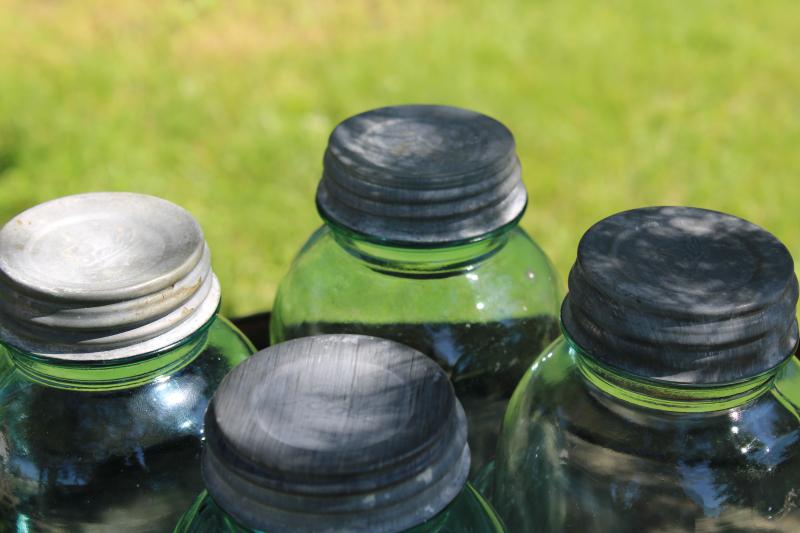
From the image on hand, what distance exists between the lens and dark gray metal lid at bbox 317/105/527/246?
1.22 meters

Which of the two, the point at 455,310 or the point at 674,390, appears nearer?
the point at 674,390

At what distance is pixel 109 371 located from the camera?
1.11 m

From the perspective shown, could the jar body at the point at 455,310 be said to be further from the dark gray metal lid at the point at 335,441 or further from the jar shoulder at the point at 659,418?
the dark gray metal lid at the point at 335,441

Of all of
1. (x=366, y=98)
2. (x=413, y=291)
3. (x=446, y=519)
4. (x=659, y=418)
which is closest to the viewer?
(x=446, y=519)

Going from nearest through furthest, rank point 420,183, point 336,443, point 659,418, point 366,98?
point 336,443 → point 659,418 → point 420,183 → point 366,98

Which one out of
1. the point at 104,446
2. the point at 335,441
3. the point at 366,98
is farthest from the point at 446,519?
the point at 366,98

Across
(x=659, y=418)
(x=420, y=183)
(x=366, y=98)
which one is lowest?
(x=366, y=98)

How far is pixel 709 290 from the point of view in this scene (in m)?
0.99

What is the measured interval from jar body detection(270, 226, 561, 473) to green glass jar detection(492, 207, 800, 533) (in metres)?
0.22

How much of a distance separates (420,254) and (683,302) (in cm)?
42

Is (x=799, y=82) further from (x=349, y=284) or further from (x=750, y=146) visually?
(x=349, y=284)

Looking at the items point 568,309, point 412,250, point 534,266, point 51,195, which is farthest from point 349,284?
point 51,195

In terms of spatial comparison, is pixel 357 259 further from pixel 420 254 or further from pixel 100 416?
pixel 100 416

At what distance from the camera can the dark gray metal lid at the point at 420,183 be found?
122 centimetres
